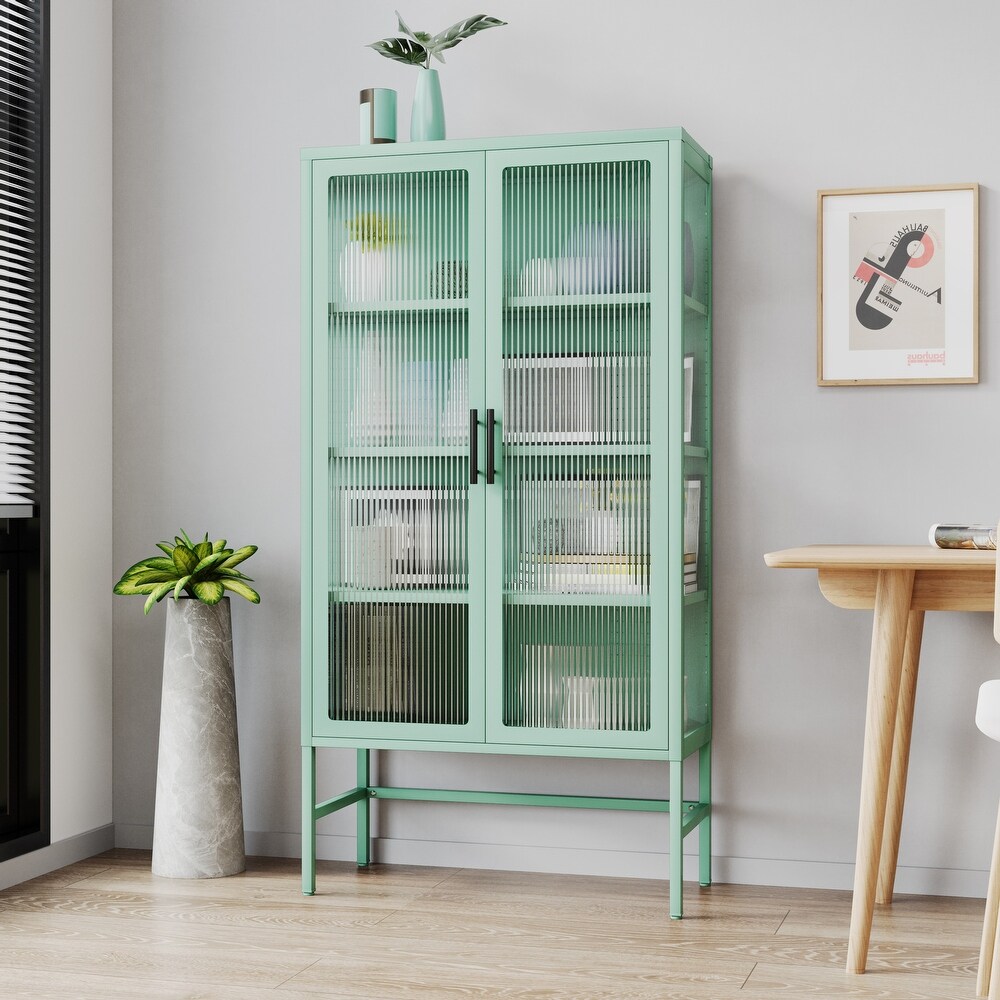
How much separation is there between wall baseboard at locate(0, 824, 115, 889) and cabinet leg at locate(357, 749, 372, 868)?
75 cm

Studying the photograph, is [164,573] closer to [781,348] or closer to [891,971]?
[781,348]

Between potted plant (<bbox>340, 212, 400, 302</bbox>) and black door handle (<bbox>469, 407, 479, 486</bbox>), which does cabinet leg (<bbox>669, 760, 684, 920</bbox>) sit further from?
potted plant (<bbox>340, 212, 400, 302</bbox>)

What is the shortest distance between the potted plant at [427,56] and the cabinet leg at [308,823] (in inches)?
61.1

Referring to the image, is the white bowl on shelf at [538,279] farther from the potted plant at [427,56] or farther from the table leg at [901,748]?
the table leg at [901,748]

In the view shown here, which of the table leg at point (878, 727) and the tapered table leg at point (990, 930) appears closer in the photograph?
the tapered table leg at point (990, 930)

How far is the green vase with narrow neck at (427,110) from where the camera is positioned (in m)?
3.23

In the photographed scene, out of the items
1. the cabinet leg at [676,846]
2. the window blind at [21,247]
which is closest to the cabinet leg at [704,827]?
the cabinet leg at [676,846]

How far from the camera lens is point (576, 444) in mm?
3064

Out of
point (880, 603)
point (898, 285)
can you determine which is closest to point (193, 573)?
point (880, 603)

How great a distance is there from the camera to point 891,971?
8.49 feet

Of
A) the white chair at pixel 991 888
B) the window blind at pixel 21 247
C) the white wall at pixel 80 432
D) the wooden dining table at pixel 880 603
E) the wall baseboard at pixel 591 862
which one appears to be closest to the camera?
the white chair at pixel 991 888

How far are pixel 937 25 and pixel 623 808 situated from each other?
6.76 ft

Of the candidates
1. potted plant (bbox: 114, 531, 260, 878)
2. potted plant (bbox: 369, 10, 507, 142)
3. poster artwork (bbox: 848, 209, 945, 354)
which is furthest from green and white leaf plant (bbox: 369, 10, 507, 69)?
potted plant (bbox: 114, 531, 260, 878)

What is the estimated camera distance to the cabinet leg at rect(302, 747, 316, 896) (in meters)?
3.20
